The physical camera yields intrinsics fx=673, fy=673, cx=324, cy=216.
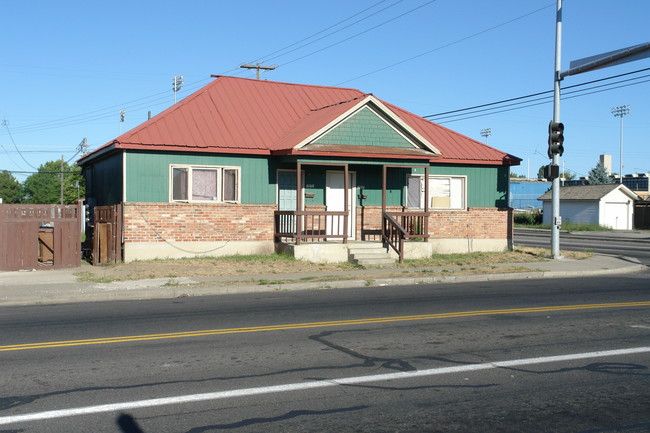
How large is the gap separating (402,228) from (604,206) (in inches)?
1510

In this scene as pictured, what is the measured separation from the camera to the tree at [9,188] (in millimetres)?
122062

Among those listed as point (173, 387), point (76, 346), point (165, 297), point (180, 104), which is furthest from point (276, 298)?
point (180, 104)

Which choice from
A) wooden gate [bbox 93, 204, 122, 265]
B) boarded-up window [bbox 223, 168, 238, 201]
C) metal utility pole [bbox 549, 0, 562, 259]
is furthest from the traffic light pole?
wooden gate [bbox 93, 204, 122, 265]

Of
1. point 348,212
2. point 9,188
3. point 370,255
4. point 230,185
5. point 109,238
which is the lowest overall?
point 370,255

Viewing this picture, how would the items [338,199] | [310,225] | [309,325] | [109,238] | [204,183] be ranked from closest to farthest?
[309,325], [109,238], [204,183], [310,225], [338,199]

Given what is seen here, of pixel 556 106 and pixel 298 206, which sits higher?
pixel 556 106

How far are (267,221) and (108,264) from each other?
4.98 meters

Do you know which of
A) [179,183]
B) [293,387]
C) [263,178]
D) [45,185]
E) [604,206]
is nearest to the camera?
[293,387]

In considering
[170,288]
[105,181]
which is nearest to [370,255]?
[170,288]

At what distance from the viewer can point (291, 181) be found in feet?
71.9

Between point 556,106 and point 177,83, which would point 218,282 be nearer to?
point 556,106

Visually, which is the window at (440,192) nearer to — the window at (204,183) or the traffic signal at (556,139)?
the traffic signal at (556,139)

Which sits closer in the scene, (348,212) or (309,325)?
(309,325)

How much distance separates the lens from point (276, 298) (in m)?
13.8
